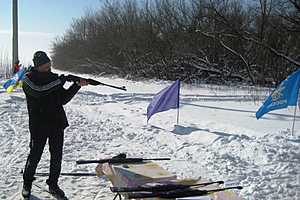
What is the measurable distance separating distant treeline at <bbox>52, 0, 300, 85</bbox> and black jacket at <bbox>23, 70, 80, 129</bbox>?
22081mm

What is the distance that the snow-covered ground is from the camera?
607 centimetres

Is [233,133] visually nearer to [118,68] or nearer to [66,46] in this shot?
[118,68]

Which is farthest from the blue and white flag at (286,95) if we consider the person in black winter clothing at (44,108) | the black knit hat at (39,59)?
the black knit hat at (39,59)

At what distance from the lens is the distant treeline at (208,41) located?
2830 cm

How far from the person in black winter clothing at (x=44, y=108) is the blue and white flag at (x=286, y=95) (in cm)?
438

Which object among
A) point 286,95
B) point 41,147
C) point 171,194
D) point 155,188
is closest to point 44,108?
point 41,147

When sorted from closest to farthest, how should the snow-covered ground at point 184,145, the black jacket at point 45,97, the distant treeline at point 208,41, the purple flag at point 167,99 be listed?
the black jacket at point 45,97 → the snow-covered ground at point 184,145 → the purple flag at point 167,99 → the distant treeline at point 208,41

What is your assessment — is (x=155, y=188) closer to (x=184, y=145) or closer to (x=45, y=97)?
(x=45, y=97)

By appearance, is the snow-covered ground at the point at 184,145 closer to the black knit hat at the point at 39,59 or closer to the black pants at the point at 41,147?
the black pants at the point at 41,147

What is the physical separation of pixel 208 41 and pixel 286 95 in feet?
83.5

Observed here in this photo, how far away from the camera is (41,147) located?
17.6 ft

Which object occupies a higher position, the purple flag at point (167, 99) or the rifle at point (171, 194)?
the purple flag at point (167, 99)

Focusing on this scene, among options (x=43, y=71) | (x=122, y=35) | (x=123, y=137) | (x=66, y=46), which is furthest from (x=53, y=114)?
(x=66, y=46)

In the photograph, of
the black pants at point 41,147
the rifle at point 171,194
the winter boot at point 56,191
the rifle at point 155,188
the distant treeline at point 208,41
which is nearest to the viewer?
the rifle at point 171,194
